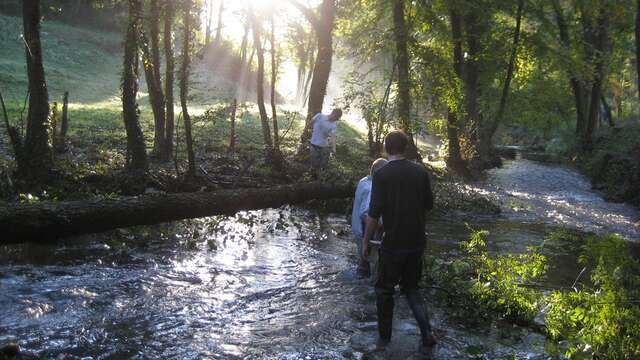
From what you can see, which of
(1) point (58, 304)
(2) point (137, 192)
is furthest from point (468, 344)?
(2) point (137, 192)

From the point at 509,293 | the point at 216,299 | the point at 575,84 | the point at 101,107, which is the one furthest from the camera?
the point at 575,84

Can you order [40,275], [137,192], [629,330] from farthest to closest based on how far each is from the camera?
1. [137,192]
2. [40,275]
3. [629,330]

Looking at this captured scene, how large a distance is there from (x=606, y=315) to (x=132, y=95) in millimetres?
10143

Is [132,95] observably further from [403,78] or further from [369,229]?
[403,78]

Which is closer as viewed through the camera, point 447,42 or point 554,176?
point 447,42

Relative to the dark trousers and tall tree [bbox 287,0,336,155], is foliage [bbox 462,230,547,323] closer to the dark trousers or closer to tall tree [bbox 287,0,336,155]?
the dark trousers

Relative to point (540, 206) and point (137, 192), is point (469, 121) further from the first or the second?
Result: point (137, 192)

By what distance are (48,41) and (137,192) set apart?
37.9 metres

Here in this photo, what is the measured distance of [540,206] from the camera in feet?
58.2

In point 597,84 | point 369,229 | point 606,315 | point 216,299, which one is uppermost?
point 597,84

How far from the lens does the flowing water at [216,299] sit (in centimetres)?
600

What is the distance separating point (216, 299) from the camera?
7469mm

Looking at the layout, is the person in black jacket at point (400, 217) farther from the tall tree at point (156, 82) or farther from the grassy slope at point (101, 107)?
the tall tree at point (156, 82)

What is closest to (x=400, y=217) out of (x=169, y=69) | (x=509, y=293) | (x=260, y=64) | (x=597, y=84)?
(x=509, y=293)
